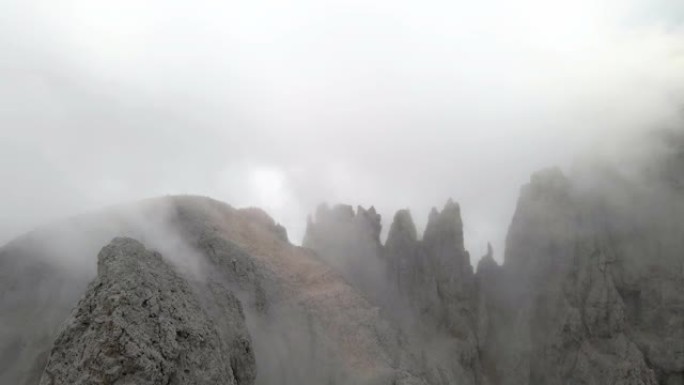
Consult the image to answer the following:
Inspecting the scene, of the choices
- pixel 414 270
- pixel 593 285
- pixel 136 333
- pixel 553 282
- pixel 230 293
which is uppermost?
pixel 414 270

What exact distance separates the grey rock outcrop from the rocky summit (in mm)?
Result: 11019

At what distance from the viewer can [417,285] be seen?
71.8 meters

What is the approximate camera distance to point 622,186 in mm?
73750

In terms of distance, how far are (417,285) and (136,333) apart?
1977 inches

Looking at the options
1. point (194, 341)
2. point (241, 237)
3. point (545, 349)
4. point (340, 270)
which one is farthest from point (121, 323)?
point (545, 349)

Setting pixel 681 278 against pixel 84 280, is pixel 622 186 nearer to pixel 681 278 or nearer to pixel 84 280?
pixel 681 278

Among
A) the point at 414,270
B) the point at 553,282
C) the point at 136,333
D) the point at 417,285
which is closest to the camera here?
the point at 136,333

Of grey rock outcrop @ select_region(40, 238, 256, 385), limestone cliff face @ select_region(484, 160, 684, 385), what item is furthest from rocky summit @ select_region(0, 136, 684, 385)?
grey rock outcrop @ select_region(40, 238, 256, 385)

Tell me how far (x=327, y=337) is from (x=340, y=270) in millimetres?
13150

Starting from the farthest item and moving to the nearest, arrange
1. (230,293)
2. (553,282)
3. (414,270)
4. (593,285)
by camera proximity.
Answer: (414,270) < (553,282) < (593,285) < (230,293)

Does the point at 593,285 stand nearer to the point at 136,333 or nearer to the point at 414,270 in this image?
the point at 414,270

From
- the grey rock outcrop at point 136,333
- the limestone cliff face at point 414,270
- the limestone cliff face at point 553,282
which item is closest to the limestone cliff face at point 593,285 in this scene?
the limestone cliff face at point 553,282

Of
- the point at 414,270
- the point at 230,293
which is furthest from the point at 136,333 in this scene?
the point at 414,270

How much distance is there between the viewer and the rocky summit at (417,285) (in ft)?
184
